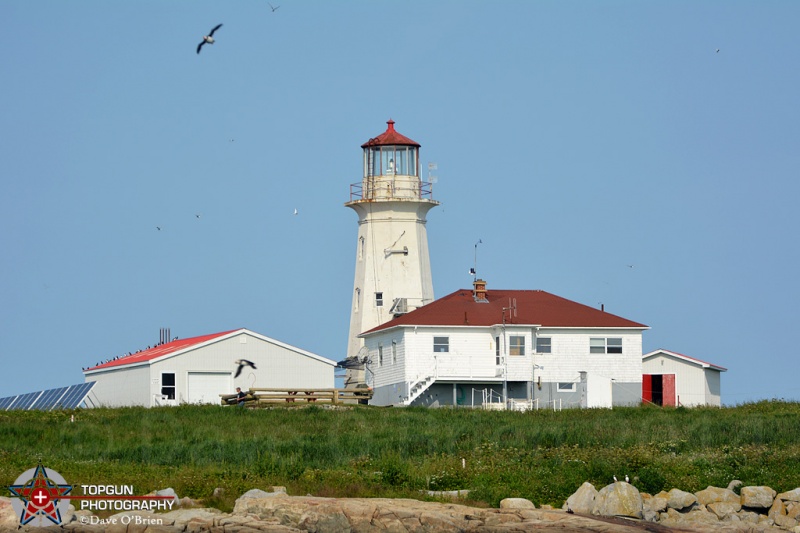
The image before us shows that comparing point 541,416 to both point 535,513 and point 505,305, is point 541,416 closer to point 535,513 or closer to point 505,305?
point 505,305

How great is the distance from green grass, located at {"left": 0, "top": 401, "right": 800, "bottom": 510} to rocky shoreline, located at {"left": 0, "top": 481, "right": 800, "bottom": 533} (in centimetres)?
97

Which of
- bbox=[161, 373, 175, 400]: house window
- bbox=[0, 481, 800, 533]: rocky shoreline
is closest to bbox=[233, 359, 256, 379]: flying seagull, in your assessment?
bbox=[161, 373, 175, 400]: house window

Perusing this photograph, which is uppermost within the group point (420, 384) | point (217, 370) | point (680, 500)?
point (217, 370)

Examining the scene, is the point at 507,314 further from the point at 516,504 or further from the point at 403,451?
the point at 516,504

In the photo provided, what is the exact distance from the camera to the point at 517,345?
151 ft

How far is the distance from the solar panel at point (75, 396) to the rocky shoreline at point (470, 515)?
2369 centimetres

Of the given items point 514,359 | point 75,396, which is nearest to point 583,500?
point 514,359

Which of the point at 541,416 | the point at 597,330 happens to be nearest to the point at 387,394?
the point at 597,330

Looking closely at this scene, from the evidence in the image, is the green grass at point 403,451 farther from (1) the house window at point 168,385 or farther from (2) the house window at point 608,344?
(2) the house window at point 608,344

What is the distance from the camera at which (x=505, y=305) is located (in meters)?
48.3

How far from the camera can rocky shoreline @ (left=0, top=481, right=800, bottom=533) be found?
Answer: 22.0 m

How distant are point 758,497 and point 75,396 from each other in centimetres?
2811

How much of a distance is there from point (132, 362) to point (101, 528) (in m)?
25.5

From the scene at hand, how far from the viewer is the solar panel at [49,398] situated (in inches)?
1884
